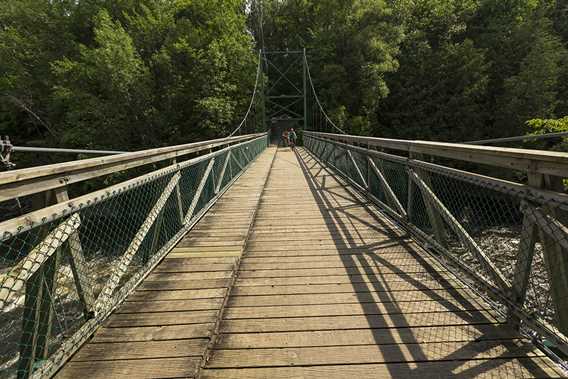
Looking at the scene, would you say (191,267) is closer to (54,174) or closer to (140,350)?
(140,350)

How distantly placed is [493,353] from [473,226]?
14.0 m

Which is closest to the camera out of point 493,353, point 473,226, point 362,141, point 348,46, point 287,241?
point 493,353

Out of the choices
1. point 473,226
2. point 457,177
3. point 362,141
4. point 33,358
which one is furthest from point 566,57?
point 33,358

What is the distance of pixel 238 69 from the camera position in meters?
22.1

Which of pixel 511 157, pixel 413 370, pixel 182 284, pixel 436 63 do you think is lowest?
pixel 413 370

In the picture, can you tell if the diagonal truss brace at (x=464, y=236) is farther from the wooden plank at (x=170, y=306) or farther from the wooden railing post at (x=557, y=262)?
the wooden plank at (x=170, y=306)

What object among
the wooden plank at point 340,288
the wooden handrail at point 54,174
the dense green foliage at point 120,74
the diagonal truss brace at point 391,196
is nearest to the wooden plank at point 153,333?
the wooden plank at point 340,288

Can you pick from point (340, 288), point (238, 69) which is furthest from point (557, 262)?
point (238, 69)

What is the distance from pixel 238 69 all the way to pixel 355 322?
897 inches

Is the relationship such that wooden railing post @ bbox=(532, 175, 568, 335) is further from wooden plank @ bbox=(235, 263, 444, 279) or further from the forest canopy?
the forest canopy

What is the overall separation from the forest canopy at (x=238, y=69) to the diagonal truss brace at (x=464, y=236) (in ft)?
58.8

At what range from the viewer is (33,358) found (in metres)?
1.30

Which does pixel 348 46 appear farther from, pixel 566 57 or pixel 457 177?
pixel 457 177

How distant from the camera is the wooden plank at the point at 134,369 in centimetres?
143
